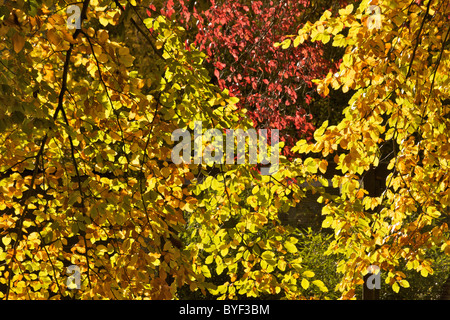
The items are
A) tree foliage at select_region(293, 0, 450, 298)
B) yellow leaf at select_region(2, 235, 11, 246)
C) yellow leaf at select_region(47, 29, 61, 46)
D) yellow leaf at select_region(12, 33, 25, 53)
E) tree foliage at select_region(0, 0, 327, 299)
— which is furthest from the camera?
yellow leaf at select_region(2, 235, 11, 246)

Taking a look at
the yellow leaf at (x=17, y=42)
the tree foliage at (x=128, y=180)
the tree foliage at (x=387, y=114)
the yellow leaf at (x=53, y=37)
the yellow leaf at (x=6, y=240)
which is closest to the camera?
the yellow leaf at (x=17, y=42)

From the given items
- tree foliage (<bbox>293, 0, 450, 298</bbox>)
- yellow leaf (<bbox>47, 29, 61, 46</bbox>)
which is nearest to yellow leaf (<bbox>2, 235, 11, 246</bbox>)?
yellow leaf (<bbox>47, 29, 61, 46</bbox>)

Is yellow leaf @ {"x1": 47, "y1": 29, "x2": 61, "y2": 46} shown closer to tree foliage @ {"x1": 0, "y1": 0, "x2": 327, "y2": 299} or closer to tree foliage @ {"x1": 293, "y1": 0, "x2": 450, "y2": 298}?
tree foliage @ {"x1": 0, "y1": 0, "x2": 327, "y2": 299}

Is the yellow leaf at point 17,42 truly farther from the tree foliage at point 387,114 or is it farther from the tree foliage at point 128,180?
the tree foliage at point 387,114

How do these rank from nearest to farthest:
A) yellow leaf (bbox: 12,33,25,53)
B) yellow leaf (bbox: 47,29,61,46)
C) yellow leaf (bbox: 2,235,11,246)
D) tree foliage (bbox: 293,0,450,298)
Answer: yellow leaf (bbox: 12,33,25,53)
yellow leaf (bbox: 47,29,61,46)
tree foliage (bbox: 293,0,450,298)
yellow leaf (bbox: 2,235,11,246)

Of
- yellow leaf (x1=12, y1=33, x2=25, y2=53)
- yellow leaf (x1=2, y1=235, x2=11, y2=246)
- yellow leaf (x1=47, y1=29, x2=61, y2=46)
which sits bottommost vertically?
yellow leaf (x1=2, y1=235, x2=11, y2=246)

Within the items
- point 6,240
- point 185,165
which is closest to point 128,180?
point 185,165

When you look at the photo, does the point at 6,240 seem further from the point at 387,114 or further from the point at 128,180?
the point at 387,114

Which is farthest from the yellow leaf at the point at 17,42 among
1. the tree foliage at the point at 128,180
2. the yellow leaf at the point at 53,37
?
the tree foliage at the point at 128,180

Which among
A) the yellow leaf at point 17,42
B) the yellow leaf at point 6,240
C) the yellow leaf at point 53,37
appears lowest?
the yellow leaf at point 6,240

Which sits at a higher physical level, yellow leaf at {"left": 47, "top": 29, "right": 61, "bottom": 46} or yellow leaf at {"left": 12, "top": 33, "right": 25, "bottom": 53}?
yellow leaf at {"left": 47, "top": 29, "right": 61, "bottom": 46}

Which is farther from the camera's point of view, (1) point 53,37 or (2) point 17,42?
(1) point 53,37

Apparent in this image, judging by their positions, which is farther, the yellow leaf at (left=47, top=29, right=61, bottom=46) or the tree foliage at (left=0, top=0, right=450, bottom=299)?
the tree foliage at (left=0, top=0, right=450, bottom=299)
